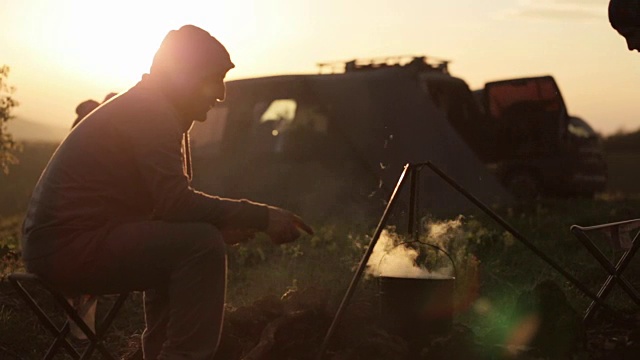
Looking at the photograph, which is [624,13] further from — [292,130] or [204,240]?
[292,130]

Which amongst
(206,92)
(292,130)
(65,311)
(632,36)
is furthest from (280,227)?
(292,130)

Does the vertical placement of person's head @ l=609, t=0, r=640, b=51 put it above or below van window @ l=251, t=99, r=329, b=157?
above

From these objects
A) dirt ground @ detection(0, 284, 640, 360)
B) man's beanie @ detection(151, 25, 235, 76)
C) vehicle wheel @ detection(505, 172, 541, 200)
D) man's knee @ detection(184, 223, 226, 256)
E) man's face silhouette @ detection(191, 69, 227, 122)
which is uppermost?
man's beanie @ detection(151, 25, 235, 76)

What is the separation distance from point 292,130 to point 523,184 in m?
3.65

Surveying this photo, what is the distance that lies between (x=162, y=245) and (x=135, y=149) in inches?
16.2

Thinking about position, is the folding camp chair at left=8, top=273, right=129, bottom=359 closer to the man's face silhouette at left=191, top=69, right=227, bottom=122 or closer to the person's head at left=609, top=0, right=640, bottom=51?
the man's face silhouette at left=191, top=69, right=227, bottom=122

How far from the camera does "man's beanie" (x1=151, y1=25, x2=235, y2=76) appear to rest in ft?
13.1

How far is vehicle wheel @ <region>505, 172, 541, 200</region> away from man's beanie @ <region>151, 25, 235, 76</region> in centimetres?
1002

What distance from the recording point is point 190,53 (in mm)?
3984

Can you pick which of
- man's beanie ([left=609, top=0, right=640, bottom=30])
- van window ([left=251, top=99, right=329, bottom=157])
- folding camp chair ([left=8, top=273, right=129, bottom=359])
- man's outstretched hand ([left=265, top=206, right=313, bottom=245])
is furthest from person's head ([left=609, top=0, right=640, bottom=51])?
van window ([left=251, top=99, right=329, bottom=157])

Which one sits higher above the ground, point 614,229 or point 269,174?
point 614,229

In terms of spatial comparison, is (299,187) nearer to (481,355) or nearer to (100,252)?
(481,355)

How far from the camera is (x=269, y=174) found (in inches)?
480

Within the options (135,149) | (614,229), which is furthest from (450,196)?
(135,149)
